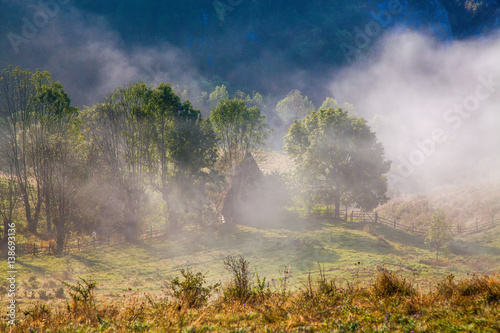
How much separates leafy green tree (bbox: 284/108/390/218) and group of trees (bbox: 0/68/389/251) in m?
0.14

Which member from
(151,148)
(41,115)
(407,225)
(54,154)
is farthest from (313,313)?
(407,225)

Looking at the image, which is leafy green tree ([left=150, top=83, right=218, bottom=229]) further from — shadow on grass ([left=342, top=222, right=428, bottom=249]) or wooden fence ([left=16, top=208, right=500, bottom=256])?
shadow on grass ([left=342, top=222, right=428, bottom=249])

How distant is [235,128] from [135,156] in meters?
14.5

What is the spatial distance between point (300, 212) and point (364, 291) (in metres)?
30.8

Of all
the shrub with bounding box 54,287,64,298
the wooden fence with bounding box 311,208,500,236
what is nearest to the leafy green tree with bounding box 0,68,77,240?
the shrub with bounding box 54,287,64,298

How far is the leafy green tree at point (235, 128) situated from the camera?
37.3 metres

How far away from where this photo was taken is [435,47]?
17375cm

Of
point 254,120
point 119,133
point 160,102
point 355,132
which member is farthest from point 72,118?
point 355,132

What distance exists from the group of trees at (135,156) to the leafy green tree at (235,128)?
148mm

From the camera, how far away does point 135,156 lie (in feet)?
96.9

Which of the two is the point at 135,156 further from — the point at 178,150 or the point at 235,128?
the point at 235,128

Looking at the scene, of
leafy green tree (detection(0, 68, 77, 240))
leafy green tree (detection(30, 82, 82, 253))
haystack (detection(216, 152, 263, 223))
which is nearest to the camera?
leafy green tree (detection(0, 68, 77, 240))

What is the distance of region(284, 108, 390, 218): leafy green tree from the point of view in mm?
35531

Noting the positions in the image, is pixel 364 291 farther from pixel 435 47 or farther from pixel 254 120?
pixel 435 47
